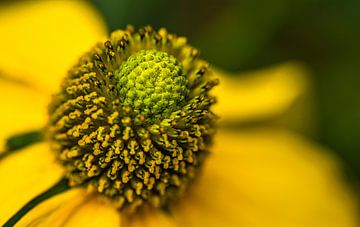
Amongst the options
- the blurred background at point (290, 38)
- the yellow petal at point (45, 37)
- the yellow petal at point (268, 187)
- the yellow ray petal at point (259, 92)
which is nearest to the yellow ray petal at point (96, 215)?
the yellow petal at point (268, 187)

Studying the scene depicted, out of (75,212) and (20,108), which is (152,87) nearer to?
(75,212)

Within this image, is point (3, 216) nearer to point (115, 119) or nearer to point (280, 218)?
point (115, 119)

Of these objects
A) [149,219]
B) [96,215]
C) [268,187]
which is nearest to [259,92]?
[268,187]

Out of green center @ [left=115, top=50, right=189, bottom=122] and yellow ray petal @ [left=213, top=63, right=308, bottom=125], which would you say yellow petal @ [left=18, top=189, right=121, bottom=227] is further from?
yellow ray petal @ [left=213, top=63, right=308, bottom=125]

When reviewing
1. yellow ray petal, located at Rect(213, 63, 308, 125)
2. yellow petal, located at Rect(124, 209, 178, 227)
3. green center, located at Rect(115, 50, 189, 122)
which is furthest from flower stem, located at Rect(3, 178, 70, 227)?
yellow ray petal, located at Rect(213, 63, 308, 125)

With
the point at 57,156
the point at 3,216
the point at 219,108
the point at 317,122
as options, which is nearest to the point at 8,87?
the point at 57,156

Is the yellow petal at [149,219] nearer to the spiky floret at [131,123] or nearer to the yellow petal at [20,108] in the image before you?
the spiky floret at [131,123]
